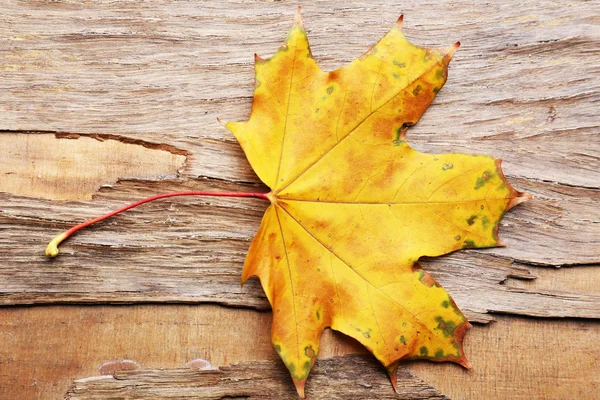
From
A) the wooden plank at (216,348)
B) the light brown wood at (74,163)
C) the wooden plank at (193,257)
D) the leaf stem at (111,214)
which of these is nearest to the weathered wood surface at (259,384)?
the wooden plank at (216,348)

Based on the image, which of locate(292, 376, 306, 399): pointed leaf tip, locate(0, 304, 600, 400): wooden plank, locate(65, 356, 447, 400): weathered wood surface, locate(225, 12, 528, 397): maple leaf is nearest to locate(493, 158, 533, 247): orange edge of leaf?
locate(225, 12, 528, 397): maple leaf

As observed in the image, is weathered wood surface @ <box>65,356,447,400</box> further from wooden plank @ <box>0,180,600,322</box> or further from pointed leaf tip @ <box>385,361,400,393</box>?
wooden plank @ <box>0,180,600,322</box>

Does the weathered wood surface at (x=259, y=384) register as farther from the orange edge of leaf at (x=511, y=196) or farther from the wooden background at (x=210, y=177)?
the orange edge of leaf at (x=511, y=196)

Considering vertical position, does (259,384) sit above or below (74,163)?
below

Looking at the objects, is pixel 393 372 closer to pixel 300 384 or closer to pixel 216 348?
pixel 300 384

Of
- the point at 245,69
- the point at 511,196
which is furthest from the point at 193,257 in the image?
the point at 511,196

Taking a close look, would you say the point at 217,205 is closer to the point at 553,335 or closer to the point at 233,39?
the point at 233,39
